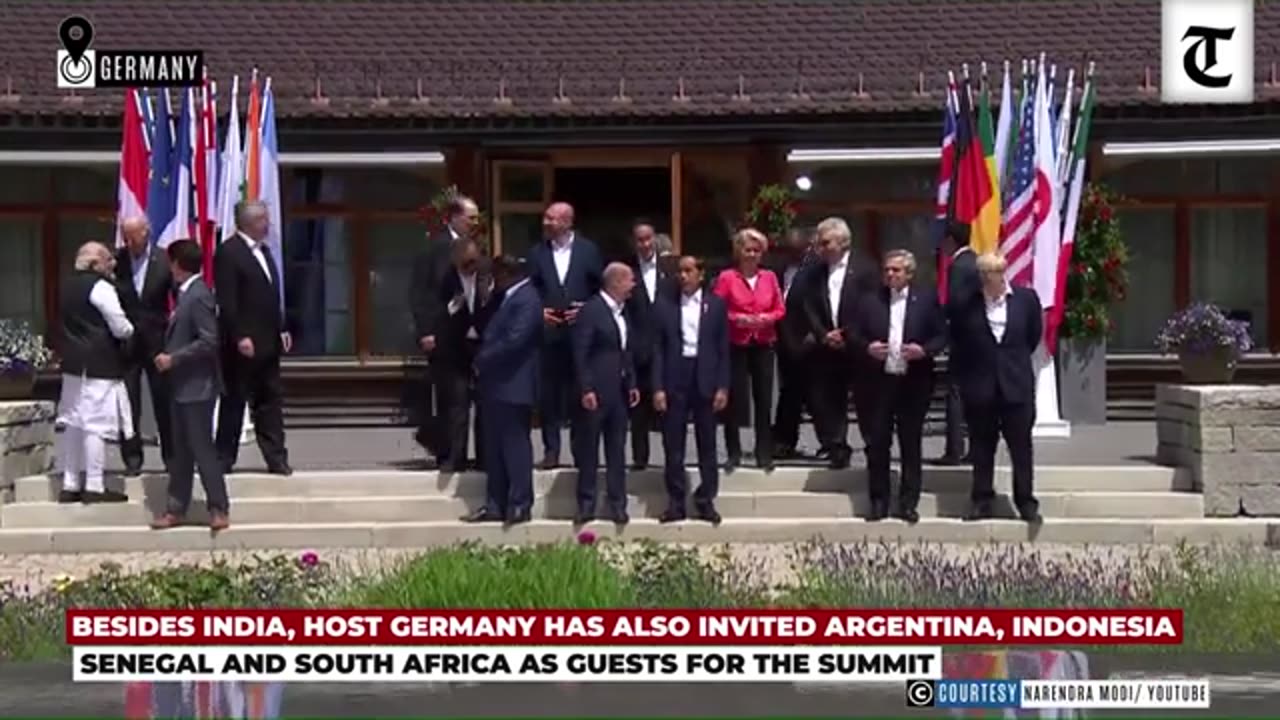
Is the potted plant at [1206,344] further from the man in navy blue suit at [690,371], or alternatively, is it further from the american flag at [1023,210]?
the man in navy blue suit at [690,371]

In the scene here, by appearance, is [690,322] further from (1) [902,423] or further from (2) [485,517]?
(2) [485,517]

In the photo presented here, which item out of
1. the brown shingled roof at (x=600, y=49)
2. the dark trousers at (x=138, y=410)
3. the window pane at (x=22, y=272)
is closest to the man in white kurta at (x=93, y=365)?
the dark trousers at (x=138, y=410)

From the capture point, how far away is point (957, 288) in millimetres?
14914

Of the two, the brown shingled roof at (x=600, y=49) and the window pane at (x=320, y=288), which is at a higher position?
the brown shingled roof at (x=600, y=49)

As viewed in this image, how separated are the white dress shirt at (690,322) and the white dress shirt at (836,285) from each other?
944 mm

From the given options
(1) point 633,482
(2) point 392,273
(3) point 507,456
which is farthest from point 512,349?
(2) point 392,273

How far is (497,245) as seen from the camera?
73.2 feet

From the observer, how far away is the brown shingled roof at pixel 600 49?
2208cm

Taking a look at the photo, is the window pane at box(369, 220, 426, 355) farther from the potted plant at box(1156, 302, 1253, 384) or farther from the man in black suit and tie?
the potted plant at box(1156, 302, 1253, 384)

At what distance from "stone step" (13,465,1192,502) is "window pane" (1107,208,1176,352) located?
7.18m

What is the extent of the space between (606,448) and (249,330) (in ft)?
8.22

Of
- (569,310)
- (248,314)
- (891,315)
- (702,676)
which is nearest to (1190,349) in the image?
(891,315)

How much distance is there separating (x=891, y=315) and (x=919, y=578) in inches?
117

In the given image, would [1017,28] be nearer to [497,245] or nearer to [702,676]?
[497,245]
